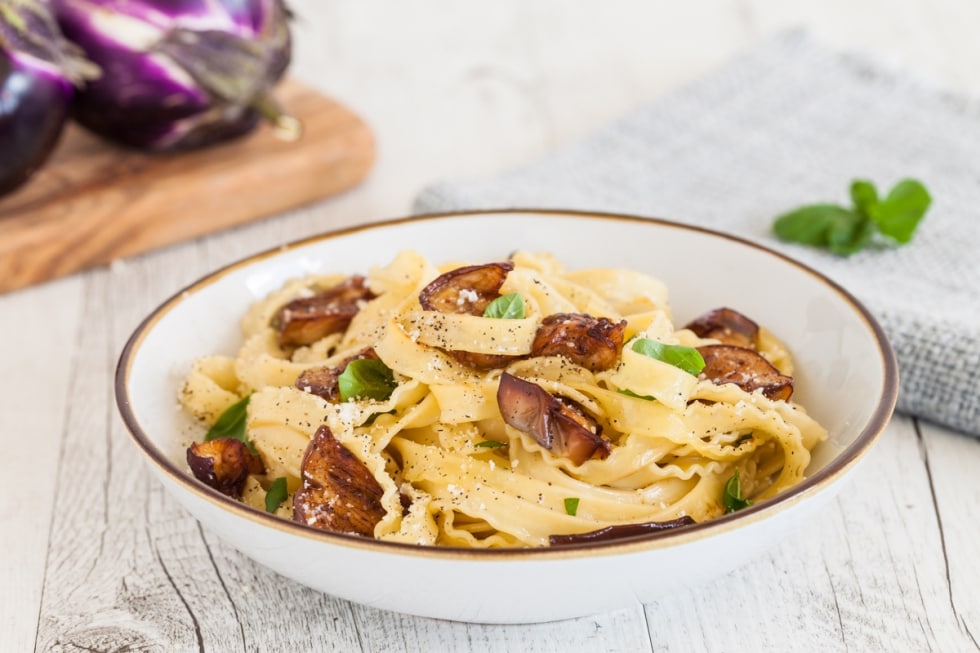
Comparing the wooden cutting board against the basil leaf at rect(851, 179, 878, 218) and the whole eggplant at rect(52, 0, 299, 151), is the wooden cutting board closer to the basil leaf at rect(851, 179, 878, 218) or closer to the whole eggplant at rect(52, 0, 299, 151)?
the whole eggplant at rect(52, 0, 299, 151)

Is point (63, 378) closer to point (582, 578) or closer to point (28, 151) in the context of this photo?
point (28, 151)

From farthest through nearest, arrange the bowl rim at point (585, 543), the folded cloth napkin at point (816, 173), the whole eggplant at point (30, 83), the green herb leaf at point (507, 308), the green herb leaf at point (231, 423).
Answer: the whole eggplant at point (30, 83) → the folded cloth napkin at point (816, 173) → the green herb leaf at point (231, 423) → the green herb leaf at point (507, 308) → the bowl rim at point (585, 543)

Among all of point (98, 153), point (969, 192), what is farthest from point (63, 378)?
point (969, 192)

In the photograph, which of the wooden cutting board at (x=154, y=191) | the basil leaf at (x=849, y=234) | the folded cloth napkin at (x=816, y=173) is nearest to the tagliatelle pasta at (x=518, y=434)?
the folded cloth napkin at (x=816, y=173)

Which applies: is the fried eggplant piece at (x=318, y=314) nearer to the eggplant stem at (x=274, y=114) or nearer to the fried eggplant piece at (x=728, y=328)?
the fried eggplant piece at (x=728, y=328)

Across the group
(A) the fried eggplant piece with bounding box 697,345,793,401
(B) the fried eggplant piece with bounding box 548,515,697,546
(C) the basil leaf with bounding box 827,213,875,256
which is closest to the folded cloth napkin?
(C) the basil leaf with bounding box 827,213,875,256

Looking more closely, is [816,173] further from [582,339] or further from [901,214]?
[582,339]

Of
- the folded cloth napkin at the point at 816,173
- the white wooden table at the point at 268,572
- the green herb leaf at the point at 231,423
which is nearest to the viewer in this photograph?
the white wooden table at the point at 268,572
